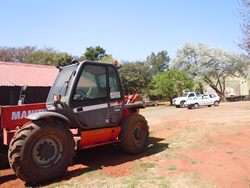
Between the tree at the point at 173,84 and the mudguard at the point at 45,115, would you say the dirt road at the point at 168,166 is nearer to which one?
the mudguard at the point at 45,115

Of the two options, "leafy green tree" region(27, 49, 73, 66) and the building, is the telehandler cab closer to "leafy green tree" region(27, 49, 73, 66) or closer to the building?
the building

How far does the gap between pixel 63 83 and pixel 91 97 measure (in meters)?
0.80

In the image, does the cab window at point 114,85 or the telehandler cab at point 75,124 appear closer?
the telehandler cab at point 75,124

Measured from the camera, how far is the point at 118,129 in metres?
7.54

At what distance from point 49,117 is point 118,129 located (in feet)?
7.09

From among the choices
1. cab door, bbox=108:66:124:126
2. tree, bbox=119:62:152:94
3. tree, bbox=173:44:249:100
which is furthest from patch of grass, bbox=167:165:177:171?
tree, bbox=173:44:249:100

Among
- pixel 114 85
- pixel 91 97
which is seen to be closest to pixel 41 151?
pixel 91 97

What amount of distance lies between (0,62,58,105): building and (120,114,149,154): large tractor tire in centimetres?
1351

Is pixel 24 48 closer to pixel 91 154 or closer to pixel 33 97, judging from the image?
pixel 33 97

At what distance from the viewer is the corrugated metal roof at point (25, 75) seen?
2050cm

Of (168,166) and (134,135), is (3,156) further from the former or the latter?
(168,166)

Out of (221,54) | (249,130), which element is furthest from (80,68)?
(221,54)

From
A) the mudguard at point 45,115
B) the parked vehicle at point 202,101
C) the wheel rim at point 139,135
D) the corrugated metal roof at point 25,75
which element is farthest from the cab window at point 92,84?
the parked vehicle at point 202,101

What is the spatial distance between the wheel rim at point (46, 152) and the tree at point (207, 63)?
46.3 metres
